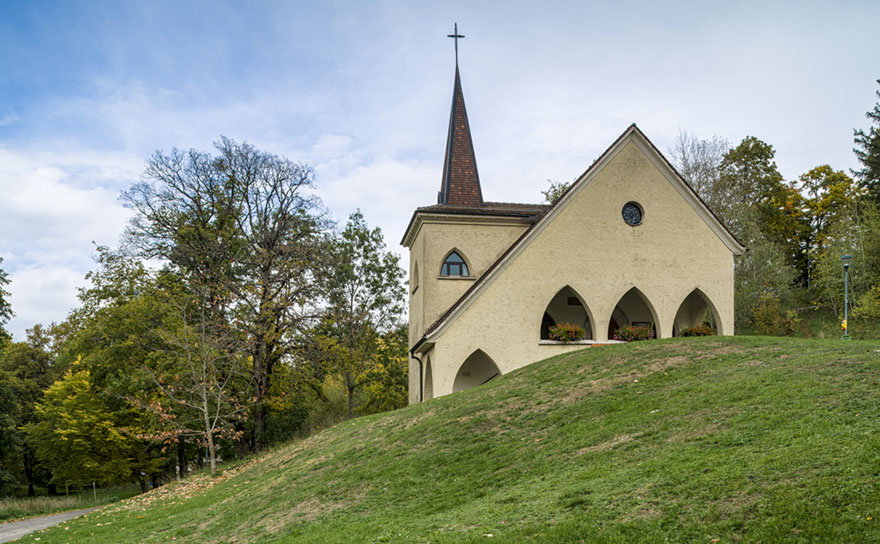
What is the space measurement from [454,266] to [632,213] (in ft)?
22.2

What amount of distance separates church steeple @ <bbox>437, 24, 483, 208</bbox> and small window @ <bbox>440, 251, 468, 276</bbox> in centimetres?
226

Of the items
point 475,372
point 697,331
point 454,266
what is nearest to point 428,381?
point 475,372

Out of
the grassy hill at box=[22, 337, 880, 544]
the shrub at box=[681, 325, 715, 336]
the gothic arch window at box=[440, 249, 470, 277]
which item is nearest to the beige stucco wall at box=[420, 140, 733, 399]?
the shrub at box=[681, 325, 715, 336]

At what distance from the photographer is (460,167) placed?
2797 cm

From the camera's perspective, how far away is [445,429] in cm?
1453

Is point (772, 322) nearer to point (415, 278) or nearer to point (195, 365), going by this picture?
point (415, 278)

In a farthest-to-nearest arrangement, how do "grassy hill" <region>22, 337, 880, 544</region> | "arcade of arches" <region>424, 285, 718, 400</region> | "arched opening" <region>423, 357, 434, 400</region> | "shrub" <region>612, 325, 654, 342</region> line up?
"arcade of arches" <region>424, 285, 718, 400</region> < "arched opening" <region>423, 357, 434, 400</region> < "shrub" <region>612, 325, 654, 342</region> < "grassy hill" <region>22, 337, 880, 544</region>

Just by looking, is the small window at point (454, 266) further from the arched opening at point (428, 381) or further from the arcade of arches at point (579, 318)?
the arched opening at point (428, 381)

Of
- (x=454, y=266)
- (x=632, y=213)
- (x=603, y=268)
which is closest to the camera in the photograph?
(x=603, y=268)

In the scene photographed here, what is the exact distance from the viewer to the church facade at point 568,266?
909 inches

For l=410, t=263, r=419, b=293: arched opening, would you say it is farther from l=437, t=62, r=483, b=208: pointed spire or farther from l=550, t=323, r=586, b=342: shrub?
l=550, t=323, r=586, b=342: shrub

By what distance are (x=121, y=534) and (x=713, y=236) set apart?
20.4m

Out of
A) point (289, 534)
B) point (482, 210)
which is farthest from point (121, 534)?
point (482, 210)

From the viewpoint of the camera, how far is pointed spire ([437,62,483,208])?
2761 centimetres
